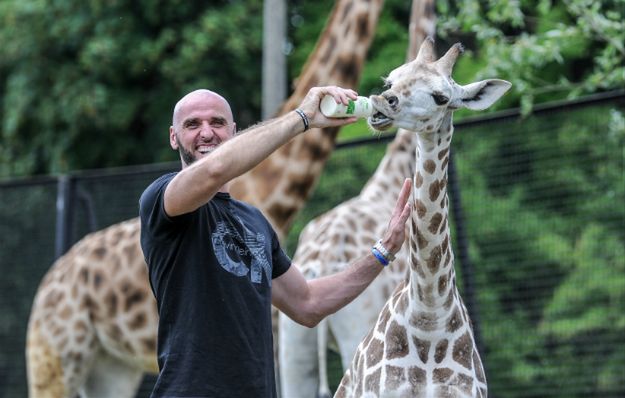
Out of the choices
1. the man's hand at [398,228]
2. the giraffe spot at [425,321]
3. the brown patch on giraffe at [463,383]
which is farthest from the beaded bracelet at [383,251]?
the brown patch on giraffe at [463,383]

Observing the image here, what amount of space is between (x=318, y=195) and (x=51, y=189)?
81.2 inches

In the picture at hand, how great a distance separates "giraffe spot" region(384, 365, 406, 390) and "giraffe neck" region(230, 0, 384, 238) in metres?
2.51

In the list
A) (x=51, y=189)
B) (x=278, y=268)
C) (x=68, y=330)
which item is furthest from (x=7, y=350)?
(x=278, y=268)

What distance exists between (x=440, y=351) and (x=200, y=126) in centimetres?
115

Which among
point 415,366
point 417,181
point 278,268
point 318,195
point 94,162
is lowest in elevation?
point 415,366

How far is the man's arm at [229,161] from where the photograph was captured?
3.50 m

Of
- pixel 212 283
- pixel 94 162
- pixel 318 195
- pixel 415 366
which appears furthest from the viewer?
pixel 94 162

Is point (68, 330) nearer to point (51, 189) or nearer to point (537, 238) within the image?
point (51, 189)

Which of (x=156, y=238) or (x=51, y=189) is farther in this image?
(x=51, y=189)

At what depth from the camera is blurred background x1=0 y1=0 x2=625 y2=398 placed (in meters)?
7.70

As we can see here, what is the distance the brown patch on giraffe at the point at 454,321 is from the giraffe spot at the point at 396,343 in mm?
154

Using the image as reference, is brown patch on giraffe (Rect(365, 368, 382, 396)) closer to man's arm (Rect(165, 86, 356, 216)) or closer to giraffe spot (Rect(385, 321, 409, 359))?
giraffe spot (Rect(385, 321, 409, 359))

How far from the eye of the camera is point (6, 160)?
1401 centimetres

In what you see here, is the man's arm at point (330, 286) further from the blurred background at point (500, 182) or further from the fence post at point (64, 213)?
the fence post at point (64, 213)
